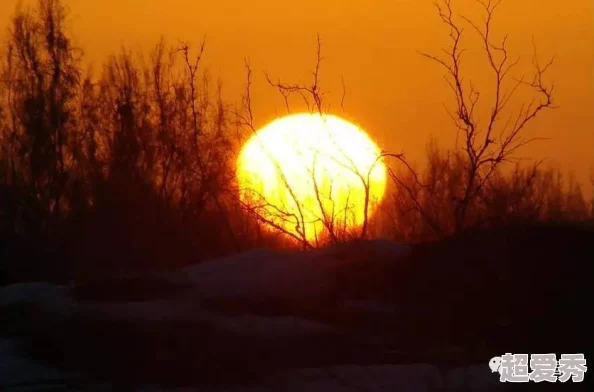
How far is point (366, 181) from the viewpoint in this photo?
1572 cm

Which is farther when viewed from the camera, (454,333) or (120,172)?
(120,172)

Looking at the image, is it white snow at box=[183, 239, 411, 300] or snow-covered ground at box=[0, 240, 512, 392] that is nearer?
snow-covered ground at box=[0, 240, 512, 392]

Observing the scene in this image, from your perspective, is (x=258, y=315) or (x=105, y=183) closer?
(x=258, y=315)

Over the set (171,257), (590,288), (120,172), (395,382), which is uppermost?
(120,172)

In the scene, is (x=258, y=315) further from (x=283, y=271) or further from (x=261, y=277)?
(x=283, y=271)

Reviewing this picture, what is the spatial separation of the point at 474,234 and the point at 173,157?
1958 cm

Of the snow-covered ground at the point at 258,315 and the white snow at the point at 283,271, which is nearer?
the snow-covered ground at the point at 258,315

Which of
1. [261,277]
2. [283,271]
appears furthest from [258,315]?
[283,271]

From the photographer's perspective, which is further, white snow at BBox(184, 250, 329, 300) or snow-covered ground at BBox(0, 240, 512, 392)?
white snow at BBox(184, 250, 329, 300)

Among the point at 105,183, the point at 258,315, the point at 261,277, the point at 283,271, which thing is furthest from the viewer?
the point at 105,183

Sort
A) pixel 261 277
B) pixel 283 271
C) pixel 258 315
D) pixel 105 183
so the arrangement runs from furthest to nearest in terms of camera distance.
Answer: pixel 105 183 < pixel 283 271 < pixel 261 277 < pixel 258 315

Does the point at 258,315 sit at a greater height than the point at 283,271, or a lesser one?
lesser

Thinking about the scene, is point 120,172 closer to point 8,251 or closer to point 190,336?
point 8,251

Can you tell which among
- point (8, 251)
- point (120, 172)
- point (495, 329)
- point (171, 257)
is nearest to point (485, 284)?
point (495, 329)
